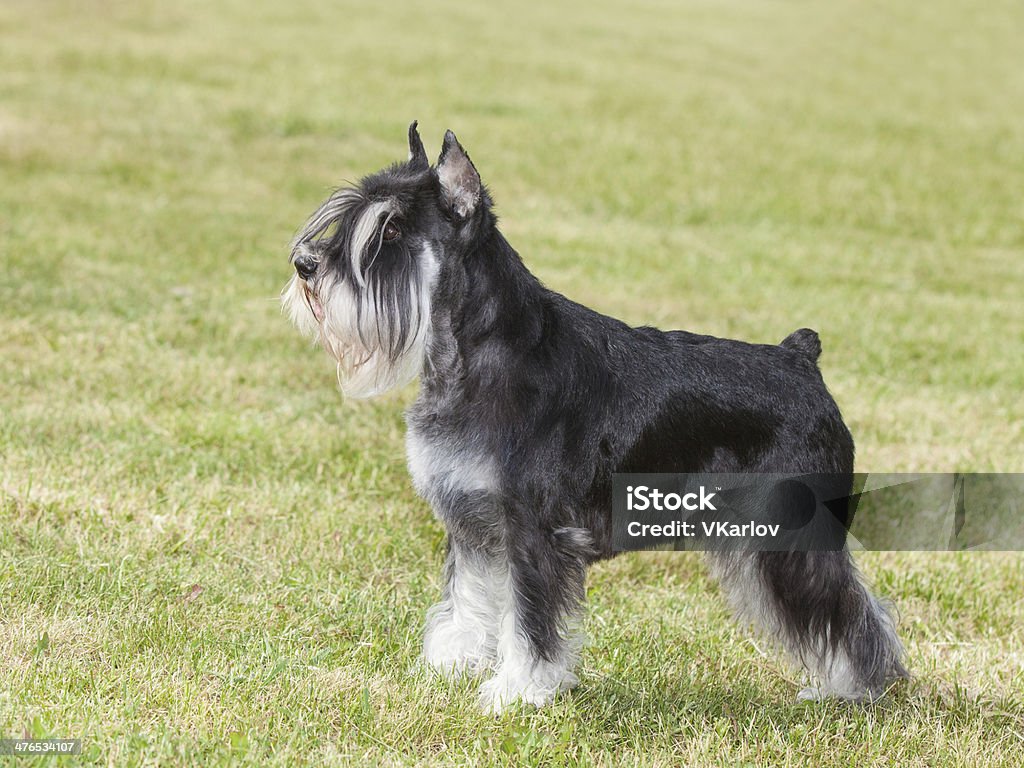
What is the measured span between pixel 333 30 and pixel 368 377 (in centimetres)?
2098

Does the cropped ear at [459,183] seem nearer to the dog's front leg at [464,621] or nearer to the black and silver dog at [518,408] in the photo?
the black and silver dog at [518,408]

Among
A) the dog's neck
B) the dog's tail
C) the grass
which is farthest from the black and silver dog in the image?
the grass

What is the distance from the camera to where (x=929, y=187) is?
16.6 metres

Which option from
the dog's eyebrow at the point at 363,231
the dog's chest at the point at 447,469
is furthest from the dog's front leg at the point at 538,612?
the dog's eyebrow at the point at 363,231

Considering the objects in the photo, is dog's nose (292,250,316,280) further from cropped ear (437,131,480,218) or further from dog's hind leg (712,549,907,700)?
dog's hind leg (712,549,907,700)

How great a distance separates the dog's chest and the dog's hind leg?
41.2 inches

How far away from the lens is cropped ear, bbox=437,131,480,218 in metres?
4.02

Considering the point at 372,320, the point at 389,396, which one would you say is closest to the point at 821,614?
the point at 372,320

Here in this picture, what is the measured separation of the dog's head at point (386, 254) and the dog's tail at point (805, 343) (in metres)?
1.33

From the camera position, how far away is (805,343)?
462cm

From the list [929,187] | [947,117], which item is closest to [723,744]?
[929,187]

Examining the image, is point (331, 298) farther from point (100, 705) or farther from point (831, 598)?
point (831, 598)

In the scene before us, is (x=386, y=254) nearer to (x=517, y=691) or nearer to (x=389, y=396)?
(x=517, y=691)

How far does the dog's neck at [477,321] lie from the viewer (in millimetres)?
4098
